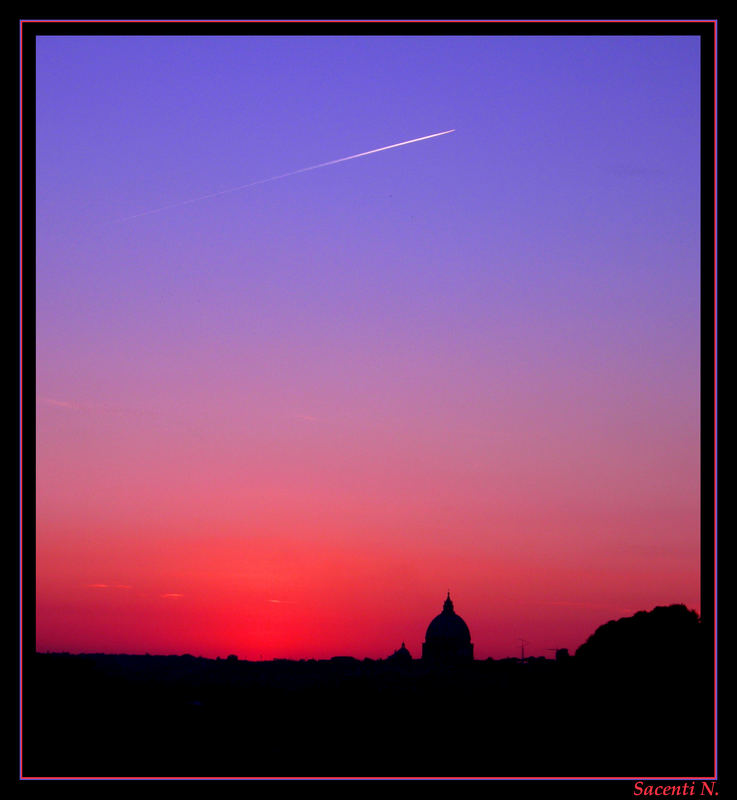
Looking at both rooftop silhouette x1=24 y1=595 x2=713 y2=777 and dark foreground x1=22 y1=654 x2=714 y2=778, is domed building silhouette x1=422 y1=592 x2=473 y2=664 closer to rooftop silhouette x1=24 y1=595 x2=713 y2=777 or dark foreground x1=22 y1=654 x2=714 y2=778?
rooftop silhouette x1=24 y1=595 x2=713 y2=777

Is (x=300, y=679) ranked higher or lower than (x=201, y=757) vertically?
lower

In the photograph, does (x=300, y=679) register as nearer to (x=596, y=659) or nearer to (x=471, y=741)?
(x=596, y=659)

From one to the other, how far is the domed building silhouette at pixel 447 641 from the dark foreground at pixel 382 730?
2382 inches

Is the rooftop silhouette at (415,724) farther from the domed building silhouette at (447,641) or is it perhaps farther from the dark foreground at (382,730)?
the domed building silhouette at (447,641)

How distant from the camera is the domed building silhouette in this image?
122250 mm

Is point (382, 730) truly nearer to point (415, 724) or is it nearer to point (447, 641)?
point (415, 724)

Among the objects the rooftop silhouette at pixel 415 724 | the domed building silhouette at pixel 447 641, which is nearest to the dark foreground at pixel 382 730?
the rooftop silhouette at pixel 415 724

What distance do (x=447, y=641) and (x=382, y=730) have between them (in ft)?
254

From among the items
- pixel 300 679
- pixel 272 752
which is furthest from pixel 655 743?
pixel 300 679

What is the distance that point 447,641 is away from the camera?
123625mm

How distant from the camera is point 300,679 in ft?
297
